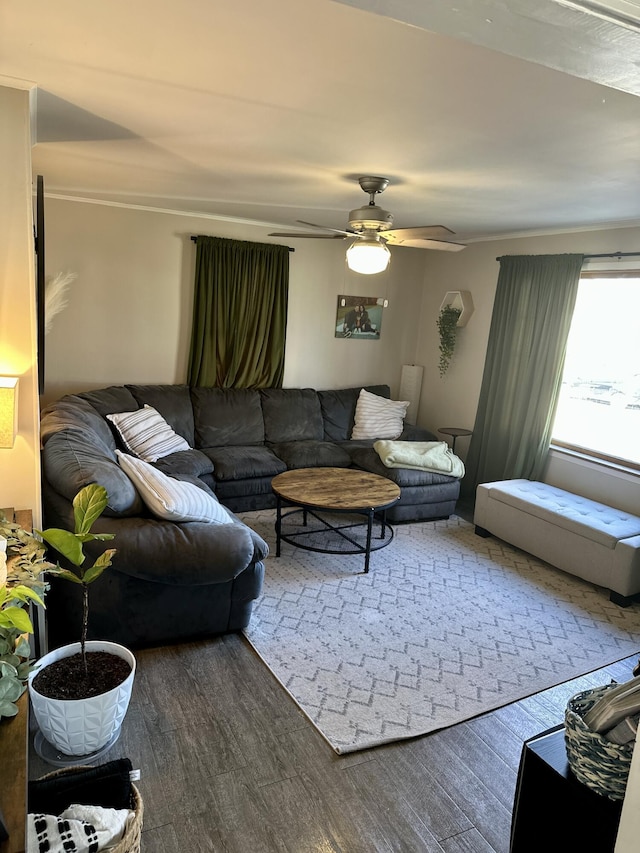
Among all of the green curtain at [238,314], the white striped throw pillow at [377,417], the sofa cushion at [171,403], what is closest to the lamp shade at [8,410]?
the sofa cushion at [171,403]

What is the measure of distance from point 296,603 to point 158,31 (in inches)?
111

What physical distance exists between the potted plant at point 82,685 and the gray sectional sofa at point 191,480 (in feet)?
1.47

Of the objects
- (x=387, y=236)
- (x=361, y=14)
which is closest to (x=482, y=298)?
(x=387, y=236)

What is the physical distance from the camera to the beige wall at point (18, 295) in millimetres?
2150

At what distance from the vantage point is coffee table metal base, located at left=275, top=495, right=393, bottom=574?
3961 mm

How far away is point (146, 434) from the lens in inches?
178

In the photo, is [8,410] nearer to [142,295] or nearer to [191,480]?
[191,480]

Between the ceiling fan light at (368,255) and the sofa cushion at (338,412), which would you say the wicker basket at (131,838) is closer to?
the ceiling fan light at (368,255)

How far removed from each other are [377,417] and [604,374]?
2127mm

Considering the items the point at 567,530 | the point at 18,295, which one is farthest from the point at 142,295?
the point at 567,530

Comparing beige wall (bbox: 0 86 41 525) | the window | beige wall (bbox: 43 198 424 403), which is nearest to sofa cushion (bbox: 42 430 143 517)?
beige wall (bbox: 0 86 41 525)

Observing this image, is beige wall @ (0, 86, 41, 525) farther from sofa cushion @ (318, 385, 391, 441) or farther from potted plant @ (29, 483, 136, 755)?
sofa cushion @ (318, 385, 391, 441)

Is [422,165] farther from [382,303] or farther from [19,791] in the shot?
[382,303]

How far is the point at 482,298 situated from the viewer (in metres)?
5.46
